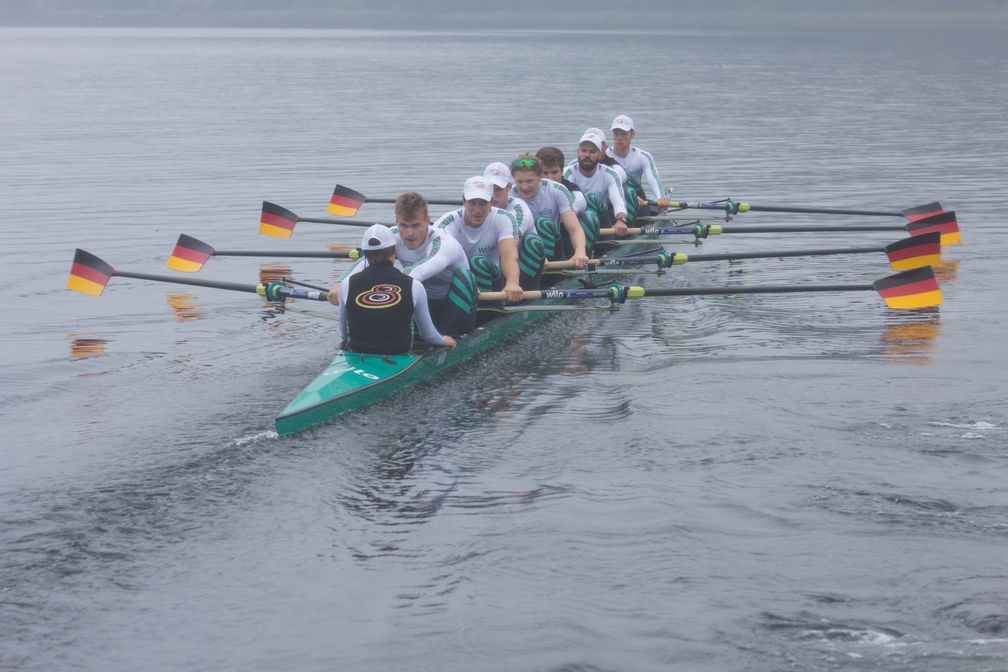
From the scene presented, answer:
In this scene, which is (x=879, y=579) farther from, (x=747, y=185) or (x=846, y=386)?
(x=747, y=185)

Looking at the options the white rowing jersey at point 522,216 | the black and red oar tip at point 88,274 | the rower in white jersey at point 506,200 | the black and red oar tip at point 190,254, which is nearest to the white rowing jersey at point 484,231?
the rower in white jersey at point 506,200

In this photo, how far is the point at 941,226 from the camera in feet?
62.6

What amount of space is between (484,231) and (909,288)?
517 cm

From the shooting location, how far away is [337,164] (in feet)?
104

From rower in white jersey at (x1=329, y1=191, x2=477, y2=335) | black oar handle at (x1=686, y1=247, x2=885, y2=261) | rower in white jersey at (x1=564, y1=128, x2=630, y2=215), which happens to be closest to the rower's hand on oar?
rower in white jersey at (x1=329, y1=191, x2=477, y2=335)

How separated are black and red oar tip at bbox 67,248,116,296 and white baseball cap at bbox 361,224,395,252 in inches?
231

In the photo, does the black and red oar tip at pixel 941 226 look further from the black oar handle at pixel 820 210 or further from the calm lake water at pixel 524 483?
the black oar handle at pixel 820 210

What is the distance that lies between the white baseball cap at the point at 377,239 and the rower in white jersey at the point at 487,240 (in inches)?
90.3

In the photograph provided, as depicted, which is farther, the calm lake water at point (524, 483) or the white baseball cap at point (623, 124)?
the white baseball cap at point (623, 124)

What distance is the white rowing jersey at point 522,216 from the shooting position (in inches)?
539

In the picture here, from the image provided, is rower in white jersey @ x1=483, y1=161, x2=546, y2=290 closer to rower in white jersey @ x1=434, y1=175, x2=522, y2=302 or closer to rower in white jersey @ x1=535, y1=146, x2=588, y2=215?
rower in white jersey @ x1=434, y1=175, x2=522, y2=302

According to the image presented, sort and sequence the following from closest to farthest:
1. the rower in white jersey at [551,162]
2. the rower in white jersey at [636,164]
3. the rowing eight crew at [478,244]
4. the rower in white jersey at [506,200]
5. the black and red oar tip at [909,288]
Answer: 1. the rowing eight crew at [478,244]
2. the rower in white jersey at [506,200]
3. the black and red oar tip at [909,288]
4. the rower in white jersey at [551,162]
5. the rower in white jersey at [636,164]

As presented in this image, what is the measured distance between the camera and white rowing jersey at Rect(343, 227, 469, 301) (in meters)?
11.5

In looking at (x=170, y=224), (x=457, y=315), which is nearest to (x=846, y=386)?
(x=457, y=315)
